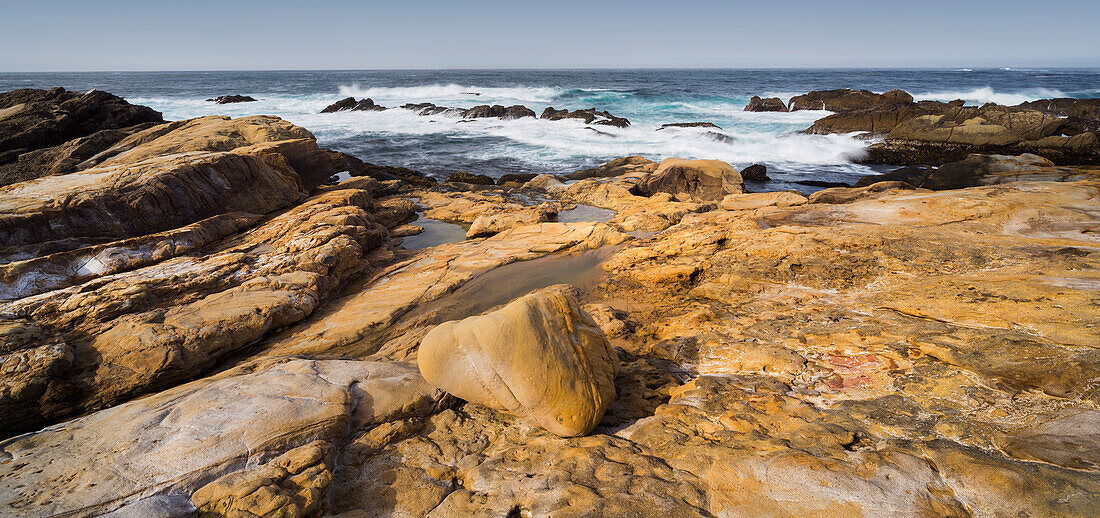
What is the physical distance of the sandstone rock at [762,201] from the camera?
31.5 ft

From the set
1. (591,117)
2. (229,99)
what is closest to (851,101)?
(591,117)

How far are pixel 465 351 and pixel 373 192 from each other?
387 inches

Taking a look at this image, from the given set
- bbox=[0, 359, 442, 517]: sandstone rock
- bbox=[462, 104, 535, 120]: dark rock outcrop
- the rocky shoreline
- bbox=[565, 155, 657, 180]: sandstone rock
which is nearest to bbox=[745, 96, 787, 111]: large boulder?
bbox=[462, 104, 535, 120]: dark rock outcrop

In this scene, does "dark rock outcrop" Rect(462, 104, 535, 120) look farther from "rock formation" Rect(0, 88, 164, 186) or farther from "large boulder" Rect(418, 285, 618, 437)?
"large boulder" Rect(418, 285, 618, 437)

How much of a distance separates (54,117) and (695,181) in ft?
55.0

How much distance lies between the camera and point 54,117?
11.4 metres

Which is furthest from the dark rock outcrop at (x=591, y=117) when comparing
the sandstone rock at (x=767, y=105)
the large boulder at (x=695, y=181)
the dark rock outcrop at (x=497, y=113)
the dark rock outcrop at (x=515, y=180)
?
the large boulder at (x=695, y=181)

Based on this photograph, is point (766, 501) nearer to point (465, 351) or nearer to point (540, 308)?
point (540, 308)

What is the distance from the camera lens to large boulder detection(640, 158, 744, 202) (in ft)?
40.7

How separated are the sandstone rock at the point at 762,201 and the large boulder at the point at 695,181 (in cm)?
199

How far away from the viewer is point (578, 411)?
11.3 ft

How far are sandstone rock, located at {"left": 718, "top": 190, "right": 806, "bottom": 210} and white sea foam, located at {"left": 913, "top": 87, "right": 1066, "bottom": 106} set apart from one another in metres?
41.5

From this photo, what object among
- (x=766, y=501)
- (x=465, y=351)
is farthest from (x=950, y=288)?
(x=465, y=351)

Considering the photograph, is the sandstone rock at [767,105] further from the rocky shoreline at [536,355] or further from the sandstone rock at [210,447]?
the sandstone rock at [210,447]
